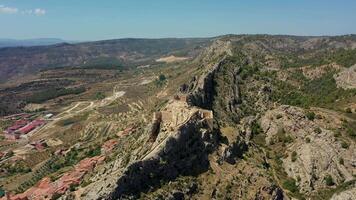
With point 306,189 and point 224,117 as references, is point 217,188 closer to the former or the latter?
point 306,189

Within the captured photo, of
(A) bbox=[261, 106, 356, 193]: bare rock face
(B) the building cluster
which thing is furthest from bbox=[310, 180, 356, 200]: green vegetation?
(B) the building cluster

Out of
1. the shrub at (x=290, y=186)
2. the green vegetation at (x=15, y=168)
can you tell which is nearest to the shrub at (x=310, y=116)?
the shrub at (x=290, y=186)

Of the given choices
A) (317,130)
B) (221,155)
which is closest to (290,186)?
(317,130)

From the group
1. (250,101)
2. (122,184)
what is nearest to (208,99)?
(250,101)

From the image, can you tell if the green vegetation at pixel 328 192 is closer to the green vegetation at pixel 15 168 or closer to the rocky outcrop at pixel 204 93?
the rocky outcrop at pixel 204 93

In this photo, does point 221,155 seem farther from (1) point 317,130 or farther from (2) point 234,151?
(1) point 317,130

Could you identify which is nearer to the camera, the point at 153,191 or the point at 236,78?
the point at 153,191

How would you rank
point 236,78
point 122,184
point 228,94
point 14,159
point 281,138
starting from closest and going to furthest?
point 122,184
point 281,138
point 228,94
point 236,78
point 14,159

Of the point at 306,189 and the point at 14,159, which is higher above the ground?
the point at 306,189
